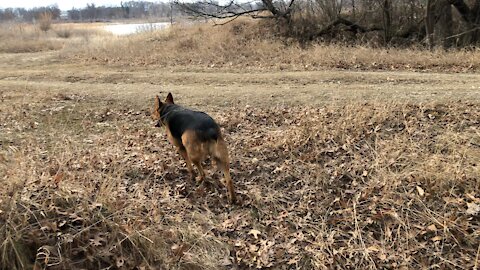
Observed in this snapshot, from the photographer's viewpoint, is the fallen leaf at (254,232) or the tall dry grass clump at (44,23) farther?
the tall dry grass clump at (44,23)

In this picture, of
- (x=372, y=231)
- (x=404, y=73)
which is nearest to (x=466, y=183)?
(x=372, y=231)

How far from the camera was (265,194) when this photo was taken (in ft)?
20.7

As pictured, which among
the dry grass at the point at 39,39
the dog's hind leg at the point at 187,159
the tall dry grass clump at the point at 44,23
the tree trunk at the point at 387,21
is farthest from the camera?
the tall dry grass clump at the point at 44,23

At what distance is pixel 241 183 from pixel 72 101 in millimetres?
5514

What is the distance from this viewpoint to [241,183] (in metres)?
6.56

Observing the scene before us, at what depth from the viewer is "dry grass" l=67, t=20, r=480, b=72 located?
1310cm

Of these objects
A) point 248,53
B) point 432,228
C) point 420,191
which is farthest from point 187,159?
point 248,53

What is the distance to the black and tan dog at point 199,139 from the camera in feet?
18.3

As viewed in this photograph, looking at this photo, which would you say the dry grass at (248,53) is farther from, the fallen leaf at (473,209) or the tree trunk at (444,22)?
the fallen leaf at (473,209)

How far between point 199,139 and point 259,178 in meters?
1.49

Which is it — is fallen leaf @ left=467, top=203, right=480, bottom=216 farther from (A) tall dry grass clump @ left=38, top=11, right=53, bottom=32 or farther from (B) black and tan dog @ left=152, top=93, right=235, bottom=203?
(A) tall dry grass clump @ left=38, top=11, right=53, bottom=32

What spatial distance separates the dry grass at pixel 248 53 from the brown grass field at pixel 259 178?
2063 millimetres

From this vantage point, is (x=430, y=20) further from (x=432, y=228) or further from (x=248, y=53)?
(x=432, y=228)

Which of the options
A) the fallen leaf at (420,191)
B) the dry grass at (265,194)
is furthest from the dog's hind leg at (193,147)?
the fallen leaf at (420,191)
